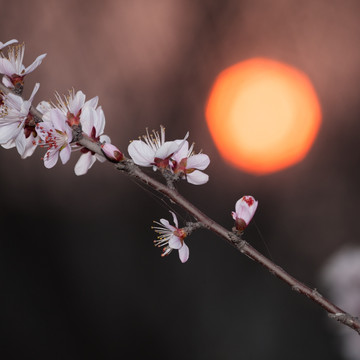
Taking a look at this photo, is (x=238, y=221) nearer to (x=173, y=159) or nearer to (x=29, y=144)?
(x=173, y=159)

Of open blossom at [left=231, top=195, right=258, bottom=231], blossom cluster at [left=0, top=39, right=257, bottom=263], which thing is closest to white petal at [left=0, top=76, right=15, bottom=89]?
blossom cluster at [left=0, top=39, right=257, bottom=263]

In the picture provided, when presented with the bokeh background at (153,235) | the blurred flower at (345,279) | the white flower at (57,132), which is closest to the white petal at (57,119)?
the white flower at (57,132)

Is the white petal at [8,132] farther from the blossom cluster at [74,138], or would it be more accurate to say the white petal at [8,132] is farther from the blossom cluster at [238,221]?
the blossom cluster at [238,221]

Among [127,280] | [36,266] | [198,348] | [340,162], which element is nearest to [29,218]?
[36,266]

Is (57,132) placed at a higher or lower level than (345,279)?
lower

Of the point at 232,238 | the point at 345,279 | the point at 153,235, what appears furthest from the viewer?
the point at 153,235

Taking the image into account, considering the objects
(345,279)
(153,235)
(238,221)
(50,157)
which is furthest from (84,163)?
(153,235)

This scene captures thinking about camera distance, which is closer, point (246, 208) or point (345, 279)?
point (246, 208)
